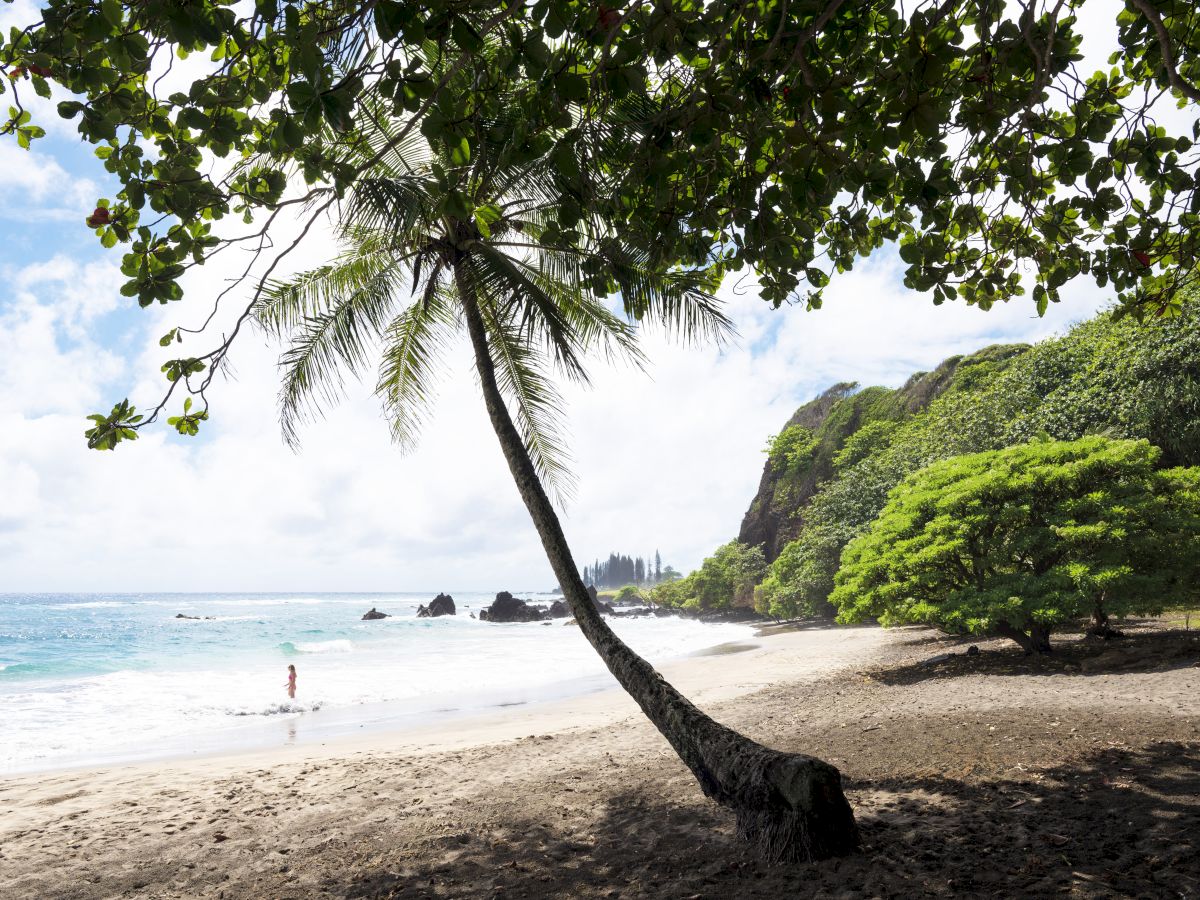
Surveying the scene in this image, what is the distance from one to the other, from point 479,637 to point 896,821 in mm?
36599

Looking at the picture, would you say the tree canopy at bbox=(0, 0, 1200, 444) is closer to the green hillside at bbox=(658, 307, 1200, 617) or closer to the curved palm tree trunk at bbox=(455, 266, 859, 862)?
the green hillside at bbox=(658, 307, 1200, 617)

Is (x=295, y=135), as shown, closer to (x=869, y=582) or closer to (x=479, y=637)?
(x=869, y=582)

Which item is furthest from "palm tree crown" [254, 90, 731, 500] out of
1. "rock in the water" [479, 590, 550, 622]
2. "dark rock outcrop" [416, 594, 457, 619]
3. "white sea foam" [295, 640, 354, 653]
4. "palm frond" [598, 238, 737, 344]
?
"dark rock outcrop" [416, 594, 457, 619]

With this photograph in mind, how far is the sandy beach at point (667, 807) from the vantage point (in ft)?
12.3

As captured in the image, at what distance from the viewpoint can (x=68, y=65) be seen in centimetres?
307

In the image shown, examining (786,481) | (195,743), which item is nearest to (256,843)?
(195,743)

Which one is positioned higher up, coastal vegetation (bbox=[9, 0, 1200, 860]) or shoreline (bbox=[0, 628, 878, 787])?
coastal vegetation (bbox=[9, 0, 1200, 860])

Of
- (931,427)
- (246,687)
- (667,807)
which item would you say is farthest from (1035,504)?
(246,687)

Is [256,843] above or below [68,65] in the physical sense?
below

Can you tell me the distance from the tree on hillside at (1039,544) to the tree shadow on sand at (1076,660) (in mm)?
444

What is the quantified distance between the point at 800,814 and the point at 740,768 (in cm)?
50

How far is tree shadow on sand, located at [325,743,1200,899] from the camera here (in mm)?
3428

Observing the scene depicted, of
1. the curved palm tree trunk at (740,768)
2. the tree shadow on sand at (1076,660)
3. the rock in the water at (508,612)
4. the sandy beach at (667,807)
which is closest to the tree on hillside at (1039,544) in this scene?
the tree shadow on sand at (1076,660)

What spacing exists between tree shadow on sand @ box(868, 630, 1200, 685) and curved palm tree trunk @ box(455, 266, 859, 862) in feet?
22.4
